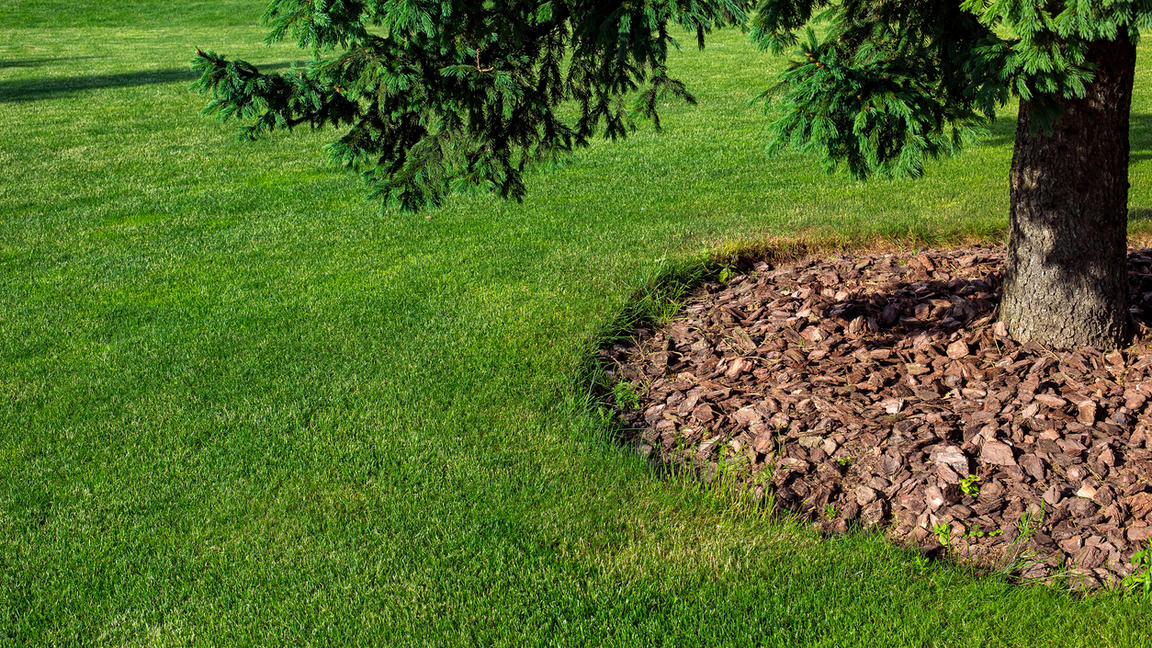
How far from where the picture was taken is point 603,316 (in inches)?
238

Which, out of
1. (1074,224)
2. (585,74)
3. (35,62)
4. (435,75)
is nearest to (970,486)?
(1074,224)

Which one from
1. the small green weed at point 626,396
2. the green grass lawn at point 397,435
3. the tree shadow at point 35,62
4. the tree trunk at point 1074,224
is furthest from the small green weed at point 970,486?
the tree shadow at point 35,62

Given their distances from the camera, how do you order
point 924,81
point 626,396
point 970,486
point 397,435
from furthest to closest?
point 626,396
point 397,435
point 924,81
point 970,486

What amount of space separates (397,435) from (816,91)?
2588 mm

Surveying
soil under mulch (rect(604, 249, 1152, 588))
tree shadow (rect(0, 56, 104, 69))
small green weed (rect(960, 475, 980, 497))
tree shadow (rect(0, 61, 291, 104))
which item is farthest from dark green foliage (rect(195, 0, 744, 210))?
tree shadow (rect(0, 56, 104, 69))

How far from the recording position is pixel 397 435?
193 inches

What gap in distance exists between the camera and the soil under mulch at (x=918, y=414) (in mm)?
3980

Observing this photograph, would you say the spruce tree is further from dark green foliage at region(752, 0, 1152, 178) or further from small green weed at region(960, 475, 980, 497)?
small green weed at region(960, 475, 980, 497)

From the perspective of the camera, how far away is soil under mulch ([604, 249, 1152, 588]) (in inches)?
157

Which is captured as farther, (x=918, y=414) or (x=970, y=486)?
(x=918, y=414)

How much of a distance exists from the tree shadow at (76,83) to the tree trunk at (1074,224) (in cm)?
1533

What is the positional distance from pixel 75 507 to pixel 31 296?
3.13 meters

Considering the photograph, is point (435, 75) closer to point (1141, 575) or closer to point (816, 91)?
point (816, 91)

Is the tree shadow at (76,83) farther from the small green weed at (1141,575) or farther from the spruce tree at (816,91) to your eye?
the small green weed at (1141,575)
